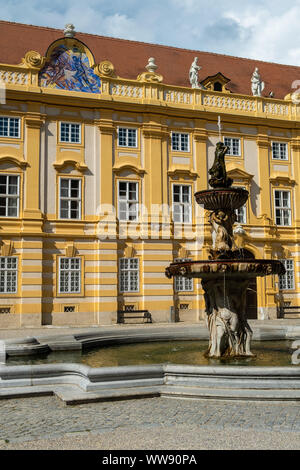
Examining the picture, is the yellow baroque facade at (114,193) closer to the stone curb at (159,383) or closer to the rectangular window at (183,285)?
the rectangular window at (183,285)

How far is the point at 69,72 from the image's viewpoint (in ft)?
83.6

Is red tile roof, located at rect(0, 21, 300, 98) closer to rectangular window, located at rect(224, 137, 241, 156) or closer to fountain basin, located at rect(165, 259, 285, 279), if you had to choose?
rectangular window, located at rect(224, 137, 241, 156)

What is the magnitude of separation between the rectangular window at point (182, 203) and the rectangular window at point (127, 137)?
3.10 meters

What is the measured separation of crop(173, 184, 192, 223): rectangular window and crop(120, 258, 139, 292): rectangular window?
3.20 metres

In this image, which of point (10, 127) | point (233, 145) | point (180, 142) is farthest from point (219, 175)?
point (233, 145)

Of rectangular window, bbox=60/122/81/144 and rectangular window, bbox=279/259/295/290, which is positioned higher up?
rectangular window, bbox=60/122/81/144

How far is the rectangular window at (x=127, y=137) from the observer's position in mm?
25969

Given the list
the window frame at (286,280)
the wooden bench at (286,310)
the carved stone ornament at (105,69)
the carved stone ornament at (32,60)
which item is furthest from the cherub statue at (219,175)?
the window frame at (286,280)

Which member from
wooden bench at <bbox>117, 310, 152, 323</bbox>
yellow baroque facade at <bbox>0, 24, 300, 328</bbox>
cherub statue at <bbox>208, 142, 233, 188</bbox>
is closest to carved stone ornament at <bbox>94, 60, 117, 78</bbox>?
yellow baroque facade at <bbox>0, 24, 300, 328</bbox>

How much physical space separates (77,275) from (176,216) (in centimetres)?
590

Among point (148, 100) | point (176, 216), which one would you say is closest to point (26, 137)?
point (148, 100)

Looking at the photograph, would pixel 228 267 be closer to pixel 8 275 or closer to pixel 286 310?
pixel 8 275

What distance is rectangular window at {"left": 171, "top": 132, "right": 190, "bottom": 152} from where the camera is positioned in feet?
88.3
